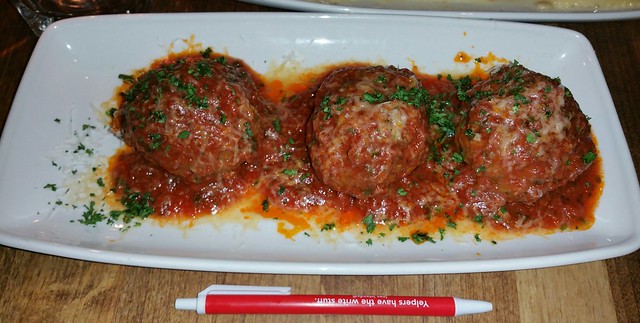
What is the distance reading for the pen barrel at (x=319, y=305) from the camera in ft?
12.7

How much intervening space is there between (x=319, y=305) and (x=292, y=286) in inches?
13.5

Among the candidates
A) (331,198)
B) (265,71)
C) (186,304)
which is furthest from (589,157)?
(186,304)

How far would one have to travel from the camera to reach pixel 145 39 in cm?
481

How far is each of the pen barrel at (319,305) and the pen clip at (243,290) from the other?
0.24ft

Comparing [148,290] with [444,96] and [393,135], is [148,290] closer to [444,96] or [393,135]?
[393,135]

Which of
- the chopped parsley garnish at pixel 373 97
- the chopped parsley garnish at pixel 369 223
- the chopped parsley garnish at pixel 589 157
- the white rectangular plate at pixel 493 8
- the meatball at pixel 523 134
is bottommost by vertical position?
the chopped parsley garnish at pixel 369 223

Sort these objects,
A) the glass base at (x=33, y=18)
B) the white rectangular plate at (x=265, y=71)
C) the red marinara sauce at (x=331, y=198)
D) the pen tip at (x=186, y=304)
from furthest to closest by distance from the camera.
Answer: the glass base at (x=33, y=18) < the red marinara sauce at (x=331, y=198) < the pen tip at (x=186, y=304) < the white rectangular plate at (x=265, y=71)

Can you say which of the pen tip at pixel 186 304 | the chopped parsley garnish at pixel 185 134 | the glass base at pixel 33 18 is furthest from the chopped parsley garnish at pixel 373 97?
the glass base at pixel 33 18

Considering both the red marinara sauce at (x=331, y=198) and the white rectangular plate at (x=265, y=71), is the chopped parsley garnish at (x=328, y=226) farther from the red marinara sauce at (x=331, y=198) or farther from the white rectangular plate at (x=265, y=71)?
the white rectangular plate at (x=265, y=71)

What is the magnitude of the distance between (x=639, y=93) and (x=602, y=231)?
1.94 m

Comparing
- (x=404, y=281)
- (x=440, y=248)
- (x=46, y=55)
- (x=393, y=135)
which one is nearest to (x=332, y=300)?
(x=404, y=281)

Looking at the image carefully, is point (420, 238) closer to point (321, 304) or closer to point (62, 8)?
point (321, 304)

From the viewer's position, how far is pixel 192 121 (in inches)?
157

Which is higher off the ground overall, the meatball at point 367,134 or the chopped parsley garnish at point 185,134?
the chopped parsley garnish at point 185,134
